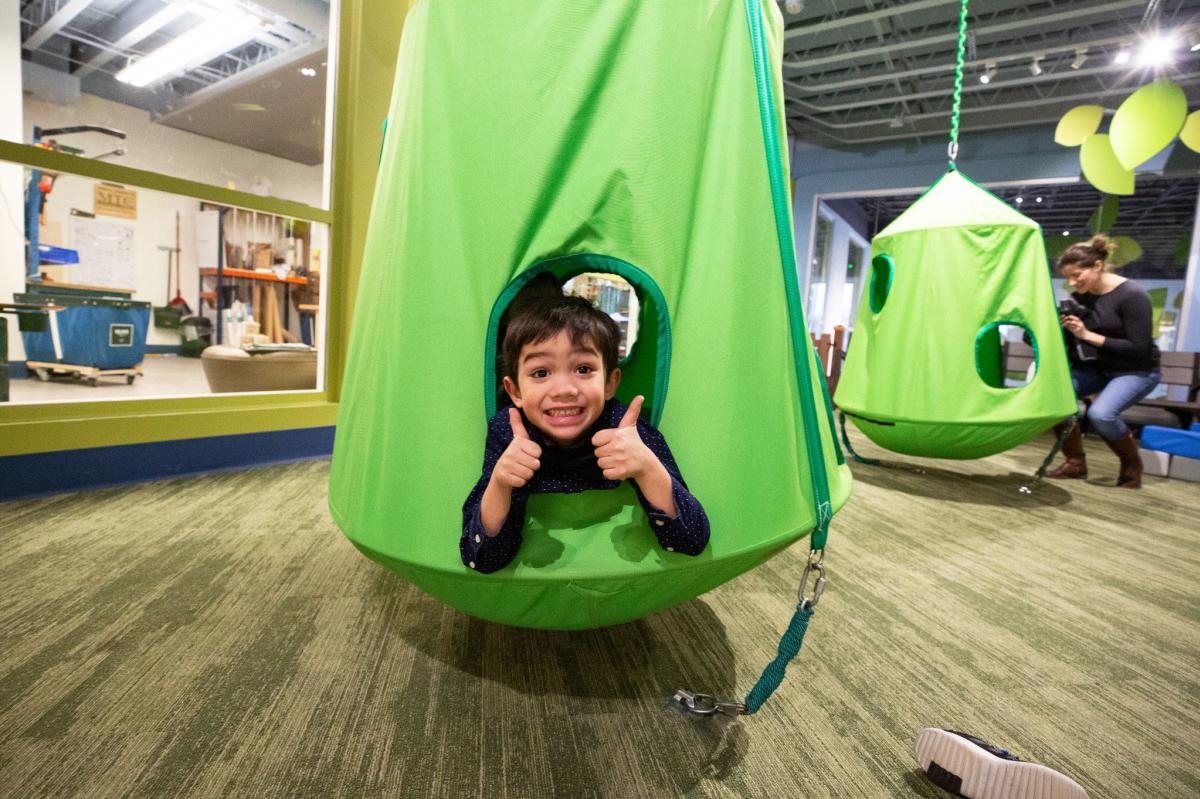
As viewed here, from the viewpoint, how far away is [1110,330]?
11.4ft

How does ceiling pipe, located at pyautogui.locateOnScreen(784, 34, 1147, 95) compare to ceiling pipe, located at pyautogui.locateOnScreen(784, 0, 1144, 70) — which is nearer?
ceiling pipe, located at pyautogui.locateOnScreen(784, 0, 1144, 70)

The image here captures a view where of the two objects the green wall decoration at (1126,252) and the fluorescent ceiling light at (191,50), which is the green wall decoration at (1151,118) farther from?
the fluorescent ceiling light at (191,50)

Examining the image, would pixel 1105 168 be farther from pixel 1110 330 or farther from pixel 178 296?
pixel 178 296

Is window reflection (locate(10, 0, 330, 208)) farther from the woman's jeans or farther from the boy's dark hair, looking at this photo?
the woman's jeans

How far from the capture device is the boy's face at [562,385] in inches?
40.1

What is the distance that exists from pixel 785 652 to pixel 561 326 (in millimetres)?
686

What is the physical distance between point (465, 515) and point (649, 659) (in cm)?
68

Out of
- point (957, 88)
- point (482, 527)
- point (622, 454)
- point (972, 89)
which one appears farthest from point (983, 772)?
point (972, 89)

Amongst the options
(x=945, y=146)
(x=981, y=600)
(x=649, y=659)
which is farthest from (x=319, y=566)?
(x=945, y=146)

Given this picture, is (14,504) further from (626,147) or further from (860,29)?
(860,29)

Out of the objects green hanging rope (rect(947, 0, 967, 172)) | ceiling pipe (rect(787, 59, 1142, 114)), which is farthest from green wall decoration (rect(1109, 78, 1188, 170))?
green hanging rope (rect(947, 0, 967, 172))

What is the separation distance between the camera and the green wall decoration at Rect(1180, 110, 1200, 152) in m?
5.52

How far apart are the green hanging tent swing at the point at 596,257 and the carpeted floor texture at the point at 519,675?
187 millimetres

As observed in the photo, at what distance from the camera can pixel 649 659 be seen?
1442mm
